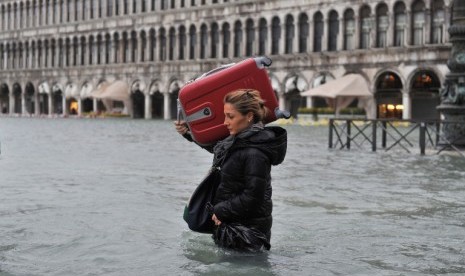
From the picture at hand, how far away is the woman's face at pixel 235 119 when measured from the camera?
19.5ft

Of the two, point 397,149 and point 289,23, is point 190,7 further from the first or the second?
point 397,149

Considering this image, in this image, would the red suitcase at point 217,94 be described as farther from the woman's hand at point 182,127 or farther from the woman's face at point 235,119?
the woman's face at point 235,119

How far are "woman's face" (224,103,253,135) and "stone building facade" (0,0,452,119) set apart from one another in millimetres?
40356

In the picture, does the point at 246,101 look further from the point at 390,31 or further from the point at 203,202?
the point at 390,31

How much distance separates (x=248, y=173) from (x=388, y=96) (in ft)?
148

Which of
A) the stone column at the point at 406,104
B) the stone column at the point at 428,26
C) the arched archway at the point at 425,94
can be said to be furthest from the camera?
the arched archway at the point at 425,94

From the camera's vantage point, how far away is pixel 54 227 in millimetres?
7734

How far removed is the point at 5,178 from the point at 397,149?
12792 mm

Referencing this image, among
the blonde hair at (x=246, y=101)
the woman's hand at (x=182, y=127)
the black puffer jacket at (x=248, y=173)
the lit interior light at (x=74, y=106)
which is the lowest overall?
the lit interior light at (x=74, y=106)

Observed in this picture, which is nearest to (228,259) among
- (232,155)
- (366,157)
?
(232,155)

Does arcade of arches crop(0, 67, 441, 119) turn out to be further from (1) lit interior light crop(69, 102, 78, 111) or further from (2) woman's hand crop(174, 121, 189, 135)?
(2) woman's hand crop(174, 121, 189, 135)

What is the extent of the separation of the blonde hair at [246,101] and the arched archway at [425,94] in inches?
1670

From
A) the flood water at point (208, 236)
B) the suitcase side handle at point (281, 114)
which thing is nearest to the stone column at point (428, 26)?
the flood water at point (208, 236)

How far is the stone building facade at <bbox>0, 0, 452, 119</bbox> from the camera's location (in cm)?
4741
